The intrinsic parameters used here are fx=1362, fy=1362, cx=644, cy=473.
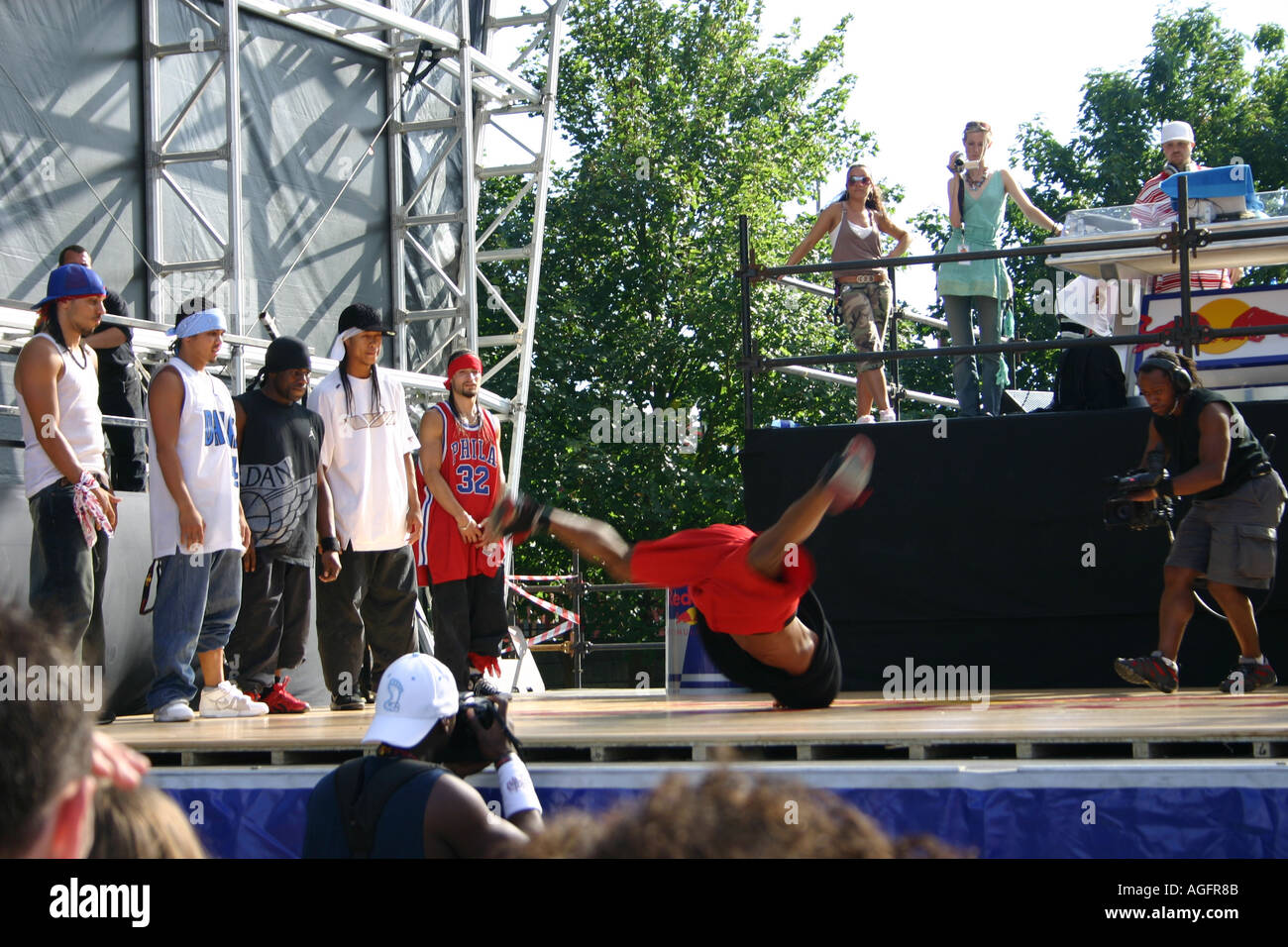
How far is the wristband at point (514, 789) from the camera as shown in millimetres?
4270

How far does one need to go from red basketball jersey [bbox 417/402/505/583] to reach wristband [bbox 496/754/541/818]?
9.50 feet

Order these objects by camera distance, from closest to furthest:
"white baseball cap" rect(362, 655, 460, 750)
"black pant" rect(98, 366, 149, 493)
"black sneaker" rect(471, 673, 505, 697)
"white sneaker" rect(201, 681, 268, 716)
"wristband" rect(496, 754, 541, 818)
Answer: "white baseball cap" rect(362, 655, 460, 750) → "wristband" rect(496, 754, 541, 818) → "white sneaker" rect(201, 681, 268, 716) → "black sneaker" rect(471, 673, 505, 697) → "black pant" rect(98, 366, 149, 493)

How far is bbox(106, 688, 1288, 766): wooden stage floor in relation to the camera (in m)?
4.43

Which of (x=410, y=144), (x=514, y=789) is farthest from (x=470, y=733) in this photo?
(x=410, y=144)

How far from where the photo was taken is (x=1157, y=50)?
32812mm

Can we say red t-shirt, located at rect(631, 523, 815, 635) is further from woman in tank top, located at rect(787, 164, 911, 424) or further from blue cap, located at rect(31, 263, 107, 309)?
woman in tank top, located at rect(787, 164, 911, 424)

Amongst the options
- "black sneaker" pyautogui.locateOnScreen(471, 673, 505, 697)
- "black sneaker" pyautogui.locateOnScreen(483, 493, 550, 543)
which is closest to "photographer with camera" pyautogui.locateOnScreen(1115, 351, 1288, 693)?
"black sneaker" pyautogui.locateOnScreen(483, 493, 550, 543)

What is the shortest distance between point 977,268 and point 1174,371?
95.4 inches

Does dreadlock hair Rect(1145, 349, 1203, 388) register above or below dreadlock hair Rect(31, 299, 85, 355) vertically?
below

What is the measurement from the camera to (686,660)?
848 centimetres

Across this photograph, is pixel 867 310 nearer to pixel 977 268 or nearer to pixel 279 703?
pixel 977 268

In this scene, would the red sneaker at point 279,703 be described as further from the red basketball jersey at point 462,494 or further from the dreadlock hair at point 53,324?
the dreadlock hair at point 53,324

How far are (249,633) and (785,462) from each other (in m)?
3.33
